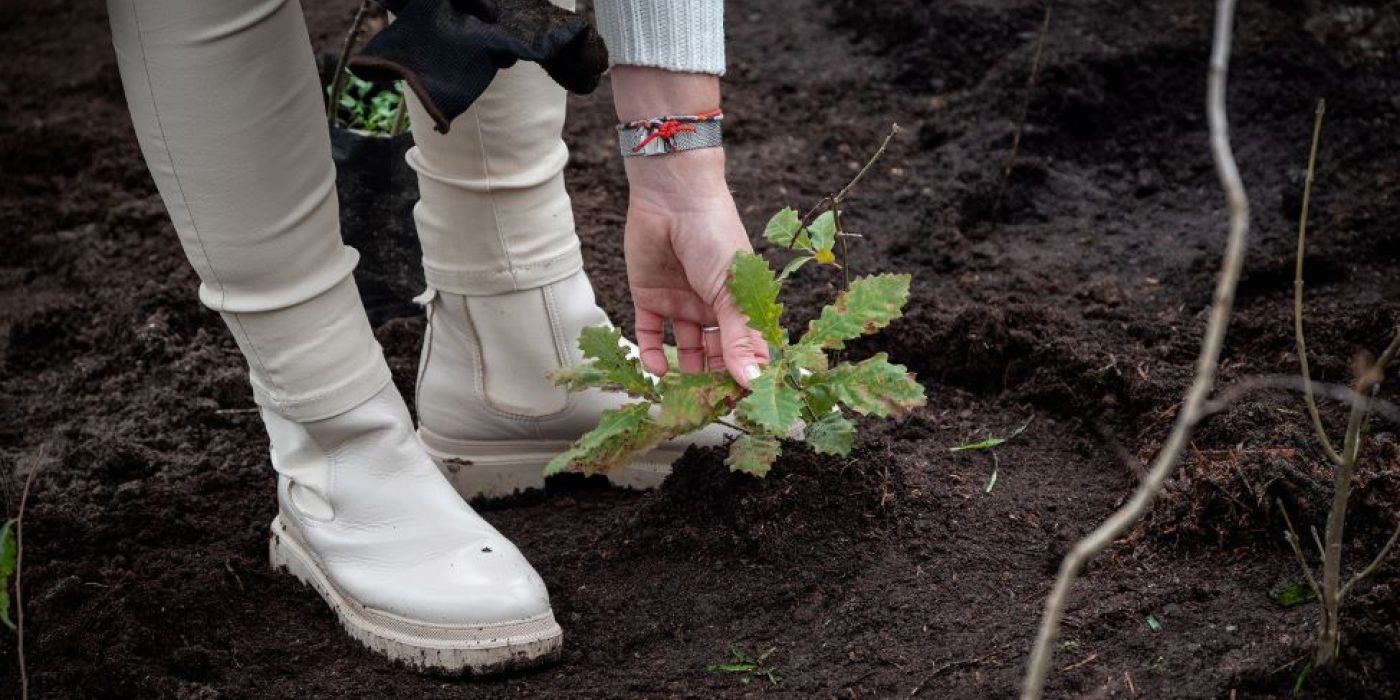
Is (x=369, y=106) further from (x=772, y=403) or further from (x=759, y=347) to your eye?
(x=772, y=403)

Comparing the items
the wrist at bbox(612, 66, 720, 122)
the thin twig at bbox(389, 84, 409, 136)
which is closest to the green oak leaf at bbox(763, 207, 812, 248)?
the wrist at bbox(612, 66, 720, 122)

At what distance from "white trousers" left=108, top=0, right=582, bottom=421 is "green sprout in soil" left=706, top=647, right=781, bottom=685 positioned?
1.98 feet

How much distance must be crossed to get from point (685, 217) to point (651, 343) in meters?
0.23

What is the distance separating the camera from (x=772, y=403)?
162 centimetres

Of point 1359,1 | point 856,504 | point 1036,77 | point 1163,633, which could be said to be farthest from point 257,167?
point 1359,1

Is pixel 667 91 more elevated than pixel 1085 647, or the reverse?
pixel 667 91

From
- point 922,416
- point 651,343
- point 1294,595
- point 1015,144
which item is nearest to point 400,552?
point 651,343

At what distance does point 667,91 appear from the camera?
5.45ft

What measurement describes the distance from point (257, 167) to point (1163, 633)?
124cm

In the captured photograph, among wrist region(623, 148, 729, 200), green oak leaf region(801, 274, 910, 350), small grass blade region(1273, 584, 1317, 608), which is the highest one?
wrist region(623, 148, 729, 200)

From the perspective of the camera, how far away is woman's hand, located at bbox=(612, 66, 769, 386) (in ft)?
5.47

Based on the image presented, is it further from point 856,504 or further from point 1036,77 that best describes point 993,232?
point 856,504

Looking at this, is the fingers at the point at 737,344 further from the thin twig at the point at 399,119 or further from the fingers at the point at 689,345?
the thin twig at the point at 399,119

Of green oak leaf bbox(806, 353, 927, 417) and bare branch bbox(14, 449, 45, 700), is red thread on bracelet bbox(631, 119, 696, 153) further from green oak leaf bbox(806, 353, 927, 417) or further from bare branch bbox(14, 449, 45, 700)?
bare branch bbox(14, 449, 45, 700)
